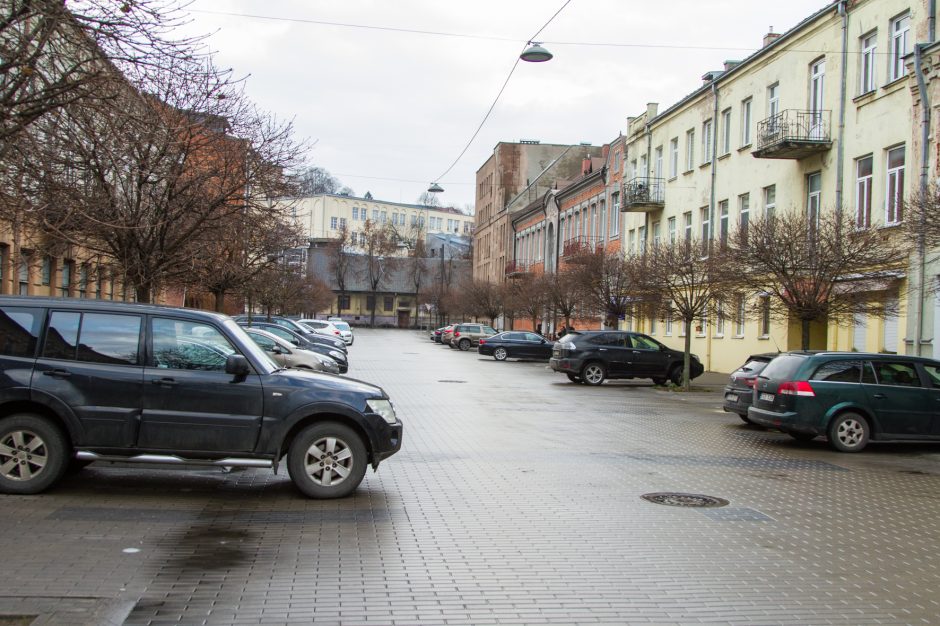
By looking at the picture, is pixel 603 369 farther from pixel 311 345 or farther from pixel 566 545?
pixel 566 545

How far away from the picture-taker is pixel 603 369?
27.8m

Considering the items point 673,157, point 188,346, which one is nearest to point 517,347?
point 673,157

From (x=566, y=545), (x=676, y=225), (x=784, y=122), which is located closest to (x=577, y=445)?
(x=566, y=545)

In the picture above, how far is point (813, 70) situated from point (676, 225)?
11759 mm

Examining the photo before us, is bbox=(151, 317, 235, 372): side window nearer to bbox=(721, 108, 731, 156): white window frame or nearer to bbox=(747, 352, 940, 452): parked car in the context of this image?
bbox=(747, 352, 940, 452): parked car

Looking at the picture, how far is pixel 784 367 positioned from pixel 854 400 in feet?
3.78

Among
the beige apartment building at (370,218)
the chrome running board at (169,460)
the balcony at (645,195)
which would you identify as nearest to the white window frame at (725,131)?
the balcony at (645,195)

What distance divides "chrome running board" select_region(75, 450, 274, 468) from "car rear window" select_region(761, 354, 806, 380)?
350 inches

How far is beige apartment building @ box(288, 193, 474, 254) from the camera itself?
120m

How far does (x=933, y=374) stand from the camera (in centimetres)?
1435

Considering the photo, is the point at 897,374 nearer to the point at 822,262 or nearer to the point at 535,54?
the point at 822,262

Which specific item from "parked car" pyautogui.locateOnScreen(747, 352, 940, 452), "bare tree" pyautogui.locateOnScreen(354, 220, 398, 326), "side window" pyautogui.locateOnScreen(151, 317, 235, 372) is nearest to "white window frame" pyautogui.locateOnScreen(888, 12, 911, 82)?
"parked car" pyautogui.locateOnScreen(747, 352, 940, 452)

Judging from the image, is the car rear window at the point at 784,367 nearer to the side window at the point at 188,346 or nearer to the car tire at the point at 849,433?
the car tire at the point at 849,433

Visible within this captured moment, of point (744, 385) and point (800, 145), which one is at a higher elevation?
point (800, 145)
